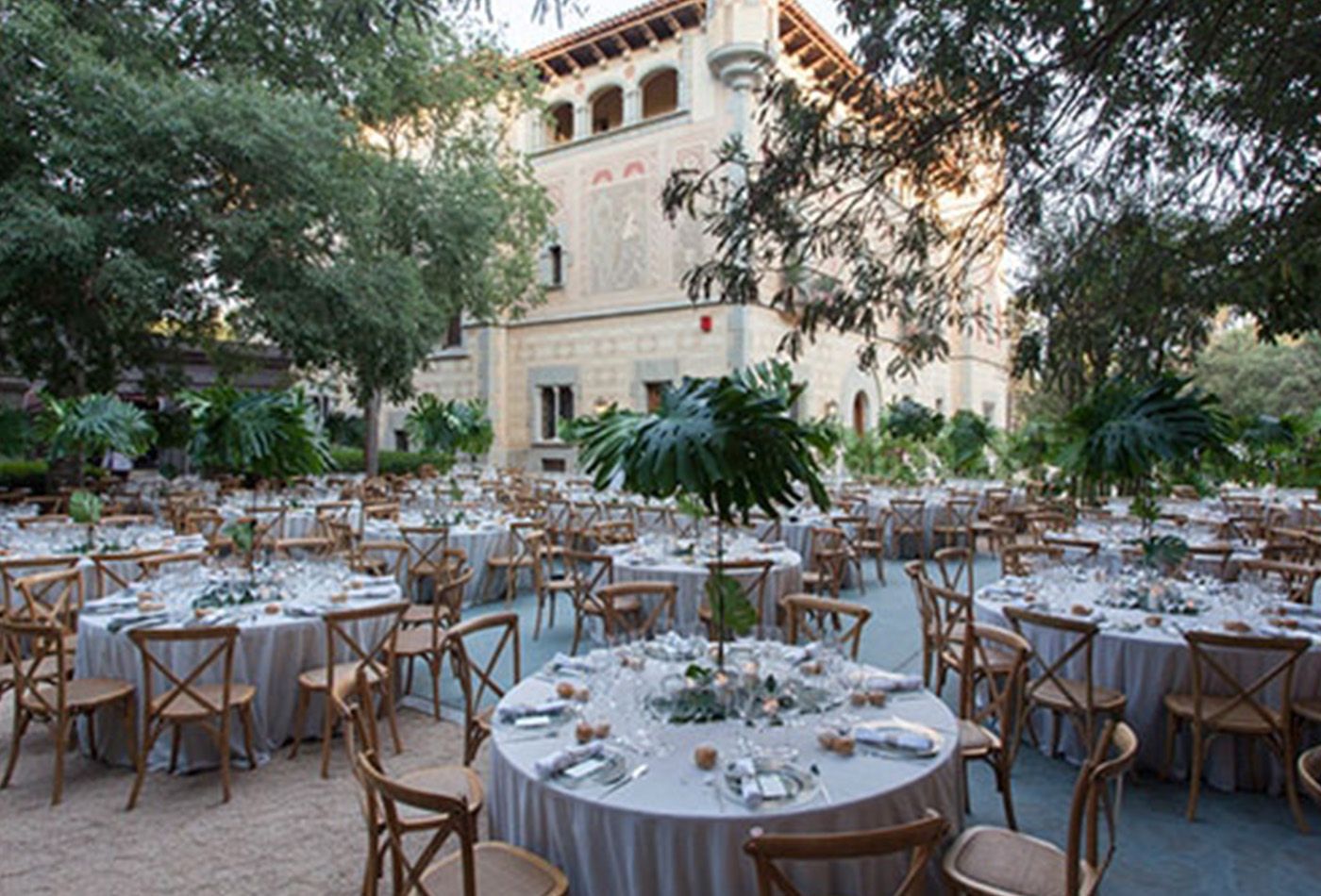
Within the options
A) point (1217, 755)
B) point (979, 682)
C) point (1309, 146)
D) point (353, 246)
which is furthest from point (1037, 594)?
point (353, 246)

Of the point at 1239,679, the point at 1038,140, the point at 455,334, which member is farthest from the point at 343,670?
the point at 455,334

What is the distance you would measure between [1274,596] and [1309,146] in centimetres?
242

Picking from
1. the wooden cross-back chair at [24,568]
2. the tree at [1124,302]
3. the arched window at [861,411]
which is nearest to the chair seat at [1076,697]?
the tree at [1124,302]

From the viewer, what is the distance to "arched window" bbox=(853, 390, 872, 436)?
70.2 feet

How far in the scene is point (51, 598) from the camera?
6016 mm

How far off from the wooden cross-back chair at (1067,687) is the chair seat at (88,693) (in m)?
4.37

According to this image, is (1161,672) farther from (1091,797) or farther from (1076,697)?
(1091,797)

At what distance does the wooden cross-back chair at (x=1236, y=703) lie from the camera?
3.40 meters

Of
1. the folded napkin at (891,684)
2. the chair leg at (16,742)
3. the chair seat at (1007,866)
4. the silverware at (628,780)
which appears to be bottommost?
the chair leg at (16,742)

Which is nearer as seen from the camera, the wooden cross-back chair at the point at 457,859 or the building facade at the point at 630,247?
the wooden cross-back chair at the point at 457,859

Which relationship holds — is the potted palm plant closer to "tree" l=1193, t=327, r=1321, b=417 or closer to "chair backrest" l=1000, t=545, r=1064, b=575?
"chair backrest" l=1000, t=545, r=1064, b=575

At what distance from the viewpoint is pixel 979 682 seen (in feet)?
16.2

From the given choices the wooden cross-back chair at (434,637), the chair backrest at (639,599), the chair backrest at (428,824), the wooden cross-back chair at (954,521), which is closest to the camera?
the chair backrest at (428,824)

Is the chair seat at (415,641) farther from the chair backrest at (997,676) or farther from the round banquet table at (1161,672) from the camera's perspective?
the round banquet table at (1161,672)
